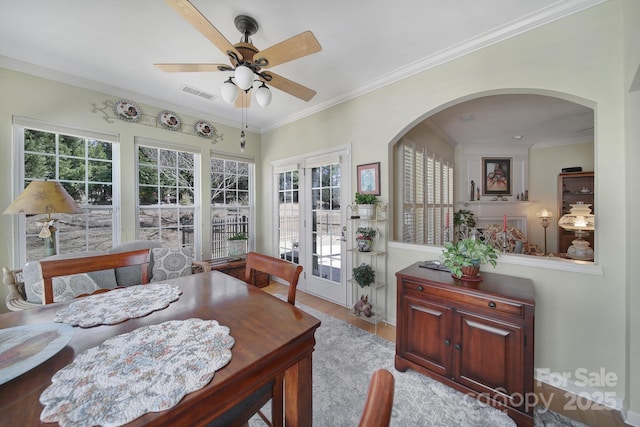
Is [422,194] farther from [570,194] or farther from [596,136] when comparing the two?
[570,194]

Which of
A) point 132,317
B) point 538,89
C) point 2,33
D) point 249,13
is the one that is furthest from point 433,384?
point 2,33

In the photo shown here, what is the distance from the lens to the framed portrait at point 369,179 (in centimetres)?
275

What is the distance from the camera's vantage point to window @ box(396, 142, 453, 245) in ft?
9.89

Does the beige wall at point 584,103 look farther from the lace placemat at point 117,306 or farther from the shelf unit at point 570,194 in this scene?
the shelf unit at point 570,194

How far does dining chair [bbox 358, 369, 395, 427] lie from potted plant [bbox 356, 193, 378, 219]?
7.50ft

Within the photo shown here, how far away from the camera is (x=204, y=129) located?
11.9ft

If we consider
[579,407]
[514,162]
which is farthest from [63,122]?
[514,162]

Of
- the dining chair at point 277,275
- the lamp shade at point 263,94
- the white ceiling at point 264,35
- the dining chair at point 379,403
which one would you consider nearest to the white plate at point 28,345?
the dining chair at point 277,275

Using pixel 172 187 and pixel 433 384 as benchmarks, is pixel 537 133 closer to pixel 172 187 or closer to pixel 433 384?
pixel 433 384

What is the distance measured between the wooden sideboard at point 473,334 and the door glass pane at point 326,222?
144cm

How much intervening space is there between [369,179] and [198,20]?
2.08 m

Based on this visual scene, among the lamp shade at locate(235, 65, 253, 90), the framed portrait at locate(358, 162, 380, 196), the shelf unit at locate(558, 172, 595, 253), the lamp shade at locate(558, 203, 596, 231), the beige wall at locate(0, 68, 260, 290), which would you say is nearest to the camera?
the lamp shade at locate(235, 65, 253, 90)

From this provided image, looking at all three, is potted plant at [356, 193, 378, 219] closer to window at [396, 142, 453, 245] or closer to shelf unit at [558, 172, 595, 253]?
window at [396, 142, 453, 245]

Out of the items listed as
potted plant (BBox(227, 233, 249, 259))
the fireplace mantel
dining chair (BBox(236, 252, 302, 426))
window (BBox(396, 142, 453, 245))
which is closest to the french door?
potted plant (BBox(227, 233, 249, 259))
